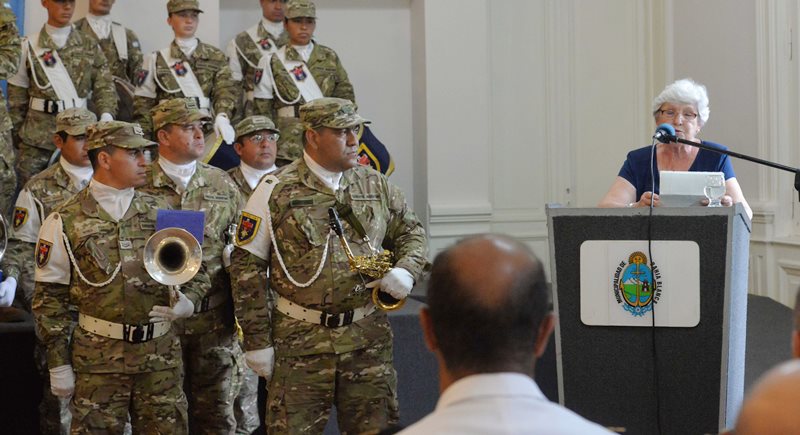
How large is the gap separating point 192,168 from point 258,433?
5.06 feet

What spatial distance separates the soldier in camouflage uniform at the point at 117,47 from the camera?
7.69 m

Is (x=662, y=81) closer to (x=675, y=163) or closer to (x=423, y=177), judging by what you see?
(x=423, y=177)

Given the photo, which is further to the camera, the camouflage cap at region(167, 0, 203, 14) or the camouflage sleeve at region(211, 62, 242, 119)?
the camouflage cap at region(167, 0, 203, 14)

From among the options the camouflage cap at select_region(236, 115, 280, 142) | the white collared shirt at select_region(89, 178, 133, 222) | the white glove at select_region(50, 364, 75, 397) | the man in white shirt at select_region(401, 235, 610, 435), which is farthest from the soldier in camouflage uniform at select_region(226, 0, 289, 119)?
the man in white shirt at select_region(401, 235, 610, 435)

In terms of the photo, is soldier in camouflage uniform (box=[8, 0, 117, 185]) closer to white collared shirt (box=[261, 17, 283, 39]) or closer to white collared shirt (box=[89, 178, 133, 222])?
white collared shirt (box=[261, 17, 283, 39])

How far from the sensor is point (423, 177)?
28.9ft

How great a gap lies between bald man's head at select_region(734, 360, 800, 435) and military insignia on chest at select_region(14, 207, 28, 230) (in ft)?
16.6

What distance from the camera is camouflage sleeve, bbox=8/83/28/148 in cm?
716

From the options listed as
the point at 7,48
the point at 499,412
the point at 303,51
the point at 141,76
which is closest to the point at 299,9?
the point at 303,51

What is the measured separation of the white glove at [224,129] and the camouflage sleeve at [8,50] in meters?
1.39

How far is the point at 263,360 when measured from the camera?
166 inches

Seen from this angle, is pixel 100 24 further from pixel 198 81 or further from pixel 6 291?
pixel 6 291

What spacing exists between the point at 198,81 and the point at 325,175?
361 centimetres

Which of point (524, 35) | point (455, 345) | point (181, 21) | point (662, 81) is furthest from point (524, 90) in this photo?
point (455, 345)
